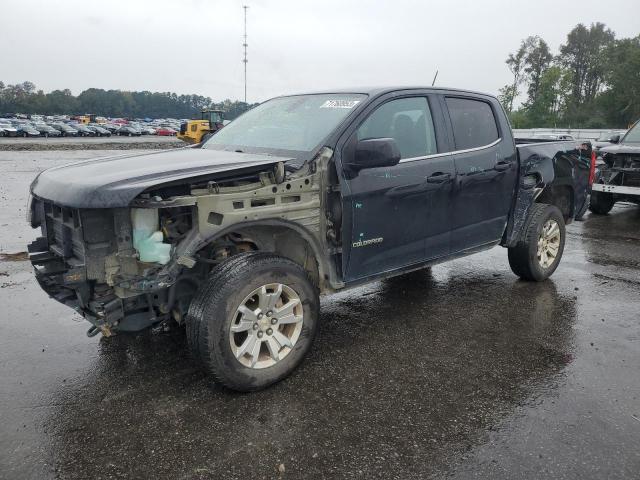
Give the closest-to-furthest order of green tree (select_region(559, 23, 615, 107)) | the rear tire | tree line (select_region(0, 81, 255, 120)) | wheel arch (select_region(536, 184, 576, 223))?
wheel arch (select_region(536, 184, 576, 223))
the rear tire
green tree (select_region(559, 23, 615, 107))
tree line (select_region(0, 81, 255, 120))

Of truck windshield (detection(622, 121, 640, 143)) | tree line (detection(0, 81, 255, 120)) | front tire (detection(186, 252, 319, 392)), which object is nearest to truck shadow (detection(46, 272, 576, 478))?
front tire (detection(186, 252, 319, 392))

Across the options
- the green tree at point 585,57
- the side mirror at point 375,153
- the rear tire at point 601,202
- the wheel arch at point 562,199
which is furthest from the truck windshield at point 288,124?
the green tree at point 585,57

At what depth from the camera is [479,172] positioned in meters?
4.48

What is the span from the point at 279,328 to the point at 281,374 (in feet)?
0.95

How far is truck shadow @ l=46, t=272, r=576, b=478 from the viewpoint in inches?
101

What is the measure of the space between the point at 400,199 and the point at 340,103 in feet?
2.85

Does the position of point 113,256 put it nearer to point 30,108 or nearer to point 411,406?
point 411,406

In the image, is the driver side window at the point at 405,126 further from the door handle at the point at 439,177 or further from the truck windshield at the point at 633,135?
the truck windshield at the point at 633,135

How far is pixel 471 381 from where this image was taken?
3369 mm

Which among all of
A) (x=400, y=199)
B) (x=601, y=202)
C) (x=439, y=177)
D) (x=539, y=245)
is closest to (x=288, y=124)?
(x=400, y=199)

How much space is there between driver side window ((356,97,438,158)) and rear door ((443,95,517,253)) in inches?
11.5

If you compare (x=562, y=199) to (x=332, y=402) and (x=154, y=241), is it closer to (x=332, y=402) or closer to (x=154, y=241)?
(x=332, y=402)

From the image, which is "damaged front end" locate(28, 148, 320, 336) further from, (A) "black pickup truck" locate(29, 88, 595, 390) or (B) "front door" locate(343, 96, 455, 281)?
(B) "front door" locate(343, 96, 455, 281)

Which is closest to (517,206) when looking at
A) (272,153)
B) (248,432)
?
(272,153)
